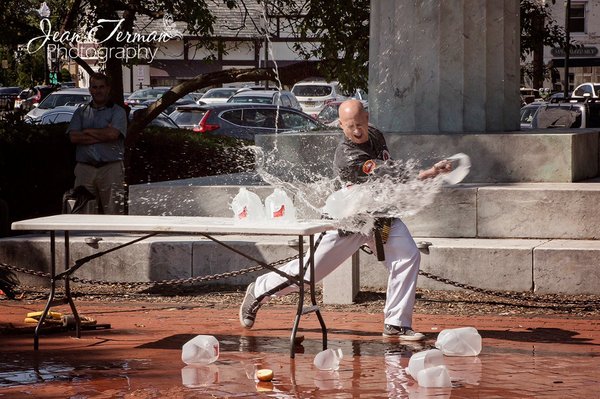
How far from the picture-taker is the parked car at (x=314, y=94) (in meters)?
48.8

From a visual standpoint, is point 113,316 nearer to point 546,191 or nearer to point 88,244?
point 88,244

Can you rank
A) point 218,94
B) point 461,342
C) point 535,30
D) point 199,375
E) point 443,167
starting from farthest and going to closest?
point 218,94
point 535,30
point 443,167
point 461,342
point 199,375

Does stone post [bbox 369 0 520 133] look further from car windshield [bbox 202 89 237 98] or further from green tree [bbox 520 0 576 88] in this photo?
car windshield [bbox 202 89 237 98]

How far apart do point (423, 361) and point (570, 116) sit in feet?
59.9

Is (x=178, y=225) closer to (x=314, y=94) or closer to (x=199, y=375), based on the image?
(x=199, y=375)

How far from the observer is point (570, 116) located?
80.5 ft

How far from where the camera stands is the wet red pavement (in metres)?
6.88

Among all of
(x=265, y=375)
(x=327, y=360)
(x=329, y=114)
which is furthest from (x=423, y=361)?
(x=329, y=114)

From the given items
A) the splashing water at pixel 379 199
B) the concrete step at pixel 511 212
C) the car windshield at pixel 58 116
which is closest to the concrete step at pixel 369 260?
the concrete step at pixel 511 212

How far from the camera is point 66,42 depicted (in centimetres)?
1967

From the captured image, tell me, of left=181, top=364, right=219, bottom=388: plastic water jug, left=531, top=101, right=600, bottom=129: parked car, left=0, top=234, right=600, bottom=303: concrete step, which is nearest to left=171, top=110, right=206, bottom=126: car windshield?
left=531, top=101, right=600, bottom=129: parked car

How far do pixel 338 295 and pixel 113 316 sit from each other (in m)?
1.81

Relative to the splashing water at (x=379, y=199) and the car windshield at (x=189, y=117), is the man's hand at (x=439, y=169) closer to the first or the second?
the splashing water at (x=379, y=199)

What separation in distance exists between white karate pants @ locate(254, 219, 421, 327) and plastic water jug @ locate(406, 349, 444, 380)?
1277 mm
